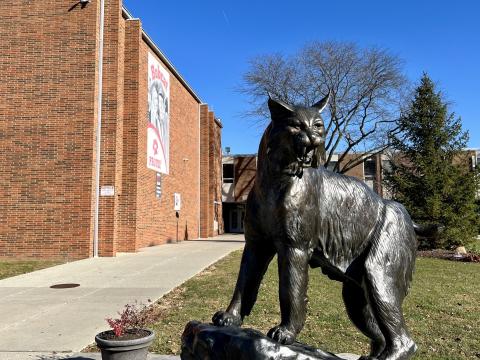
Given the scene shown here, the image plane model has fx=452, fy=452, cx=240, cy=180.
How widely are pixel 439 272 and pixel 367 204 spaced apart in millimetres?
10546

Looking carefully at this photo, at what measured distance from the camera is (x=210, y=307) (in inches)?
285

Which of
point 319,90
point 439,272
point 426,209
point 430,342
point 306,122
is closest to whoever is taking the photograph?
point 306,122

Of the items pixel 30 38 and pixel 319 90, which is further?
pixel 319 90

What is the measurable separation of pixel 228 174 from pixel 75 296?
31342mm

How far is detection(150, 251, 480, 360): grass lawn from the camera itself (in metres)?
5.39

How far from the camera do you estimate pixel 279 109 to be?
228 cm

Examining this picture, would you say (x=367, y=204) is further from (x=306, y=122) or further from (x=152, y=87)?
(x=152, y=87)

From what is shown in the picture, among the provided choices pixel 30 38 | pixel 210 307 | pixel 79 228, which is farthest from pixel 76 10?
pixel 210 307

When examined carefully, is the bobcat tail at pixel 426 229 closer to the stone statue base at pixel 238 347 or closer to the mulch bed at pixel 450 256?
the stone statue base at pixel 238 347

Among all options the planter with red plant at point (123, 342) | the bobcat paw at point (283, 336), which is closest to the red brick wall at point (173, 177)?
the planter with red plant at point (123, 342)

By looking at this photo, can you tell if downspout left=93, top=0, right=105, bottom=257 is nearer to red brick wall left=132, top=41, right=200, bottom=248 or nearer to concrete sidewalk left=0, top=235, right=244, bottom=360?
concrete sidewalk left=0, top=235, right=244, bottom=360

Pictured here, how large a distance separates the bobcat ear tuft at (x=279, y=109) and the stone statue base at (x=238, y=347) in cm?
115

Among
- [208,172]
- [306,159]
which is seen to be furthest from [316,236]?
[208,172]

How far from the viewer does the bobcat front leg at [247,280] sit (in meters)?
2.58
